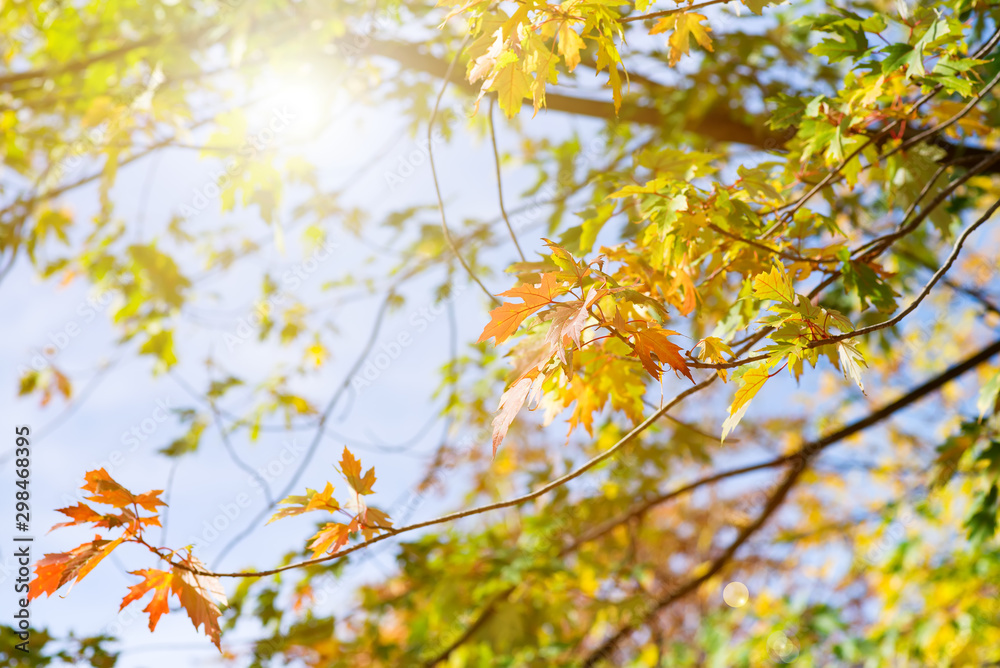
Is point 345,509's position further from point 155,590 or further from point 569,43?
point 569,43

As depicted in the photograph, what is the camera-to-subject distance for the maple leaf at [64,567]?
116 centimetres

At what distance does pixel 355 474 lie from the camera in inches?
51.3

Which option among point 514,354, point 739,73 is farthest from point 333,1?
point 514,354

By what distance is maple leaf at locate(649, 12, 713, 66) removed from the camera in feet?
4.75

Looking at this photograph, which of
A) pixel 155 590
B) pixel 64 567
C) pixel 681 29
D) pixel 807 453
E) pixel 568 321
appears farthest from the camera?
pixel 807 453

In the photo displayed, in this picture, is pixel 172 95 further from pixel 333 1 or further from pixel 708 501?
pixel 708 501

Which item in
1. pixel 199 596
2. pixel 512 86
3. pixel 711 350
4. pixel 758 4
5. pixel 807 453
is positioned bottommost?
pixel 199 596

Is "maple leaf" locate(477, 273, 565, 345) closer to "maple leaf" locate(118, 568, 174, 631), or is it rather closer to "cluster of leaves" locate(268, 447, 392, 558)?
"cluster of leaves" locate(268, 447, 392, 558)

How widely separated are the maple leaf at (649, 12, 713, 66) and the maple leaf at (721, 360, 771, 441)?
867 mm

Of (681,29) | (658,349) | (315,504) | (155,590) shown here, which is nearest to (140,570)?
(155,590)

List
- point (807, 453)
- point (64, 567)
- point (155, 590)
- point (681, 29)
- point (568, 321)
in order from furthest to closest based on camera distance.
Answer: point (807, 453), point (681, 29), point (155, 590), point (64, 567), point (568, 321)

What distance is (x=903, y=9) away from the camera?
1.47 meters

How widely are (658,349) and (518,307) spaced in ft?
0.89

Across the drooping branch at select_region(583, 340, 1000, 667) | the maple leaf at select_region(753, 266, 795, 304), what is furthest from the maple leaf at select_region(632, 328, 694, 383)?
the drooping branch at select_region(583, 340, 1000, 667)
